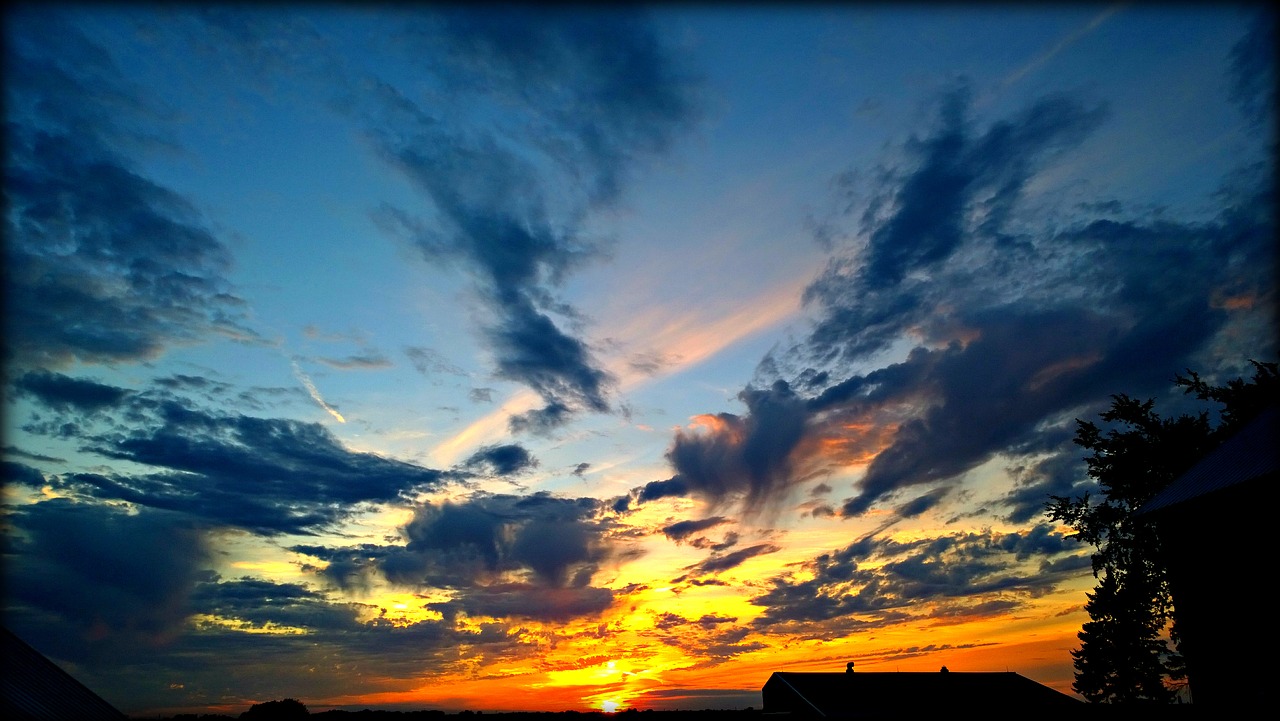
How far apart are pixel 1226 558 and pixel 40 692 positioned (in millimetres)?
52868

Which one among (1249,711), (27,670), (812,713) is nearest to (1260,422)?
(1249,711)

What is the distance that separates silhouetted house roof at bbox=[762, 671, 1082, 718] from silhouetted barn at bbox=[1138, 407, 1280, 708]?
39.2ft

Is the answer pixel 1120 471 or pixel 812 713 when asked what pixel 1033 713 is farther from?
pixel 1120 471

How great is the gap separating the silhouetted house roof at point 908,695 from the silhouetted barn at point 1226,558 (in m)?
11.9

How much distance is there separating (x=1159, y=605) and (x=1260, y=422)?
21804 mm

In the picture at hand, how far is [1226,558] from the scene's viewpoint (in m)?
33.5

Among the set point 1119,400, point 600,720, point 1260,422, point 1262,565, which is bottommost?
point 600,720

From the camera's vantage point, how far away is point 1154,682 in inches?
1988

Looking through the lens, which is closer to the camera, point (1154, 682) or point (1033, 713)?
point (1033, 713)

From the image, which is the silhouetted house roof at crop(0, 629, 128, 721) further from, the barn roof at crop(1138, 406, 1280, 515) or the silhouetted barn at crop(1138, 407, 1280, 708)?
the barn roof at crop(1138, 406, 1280, 515)

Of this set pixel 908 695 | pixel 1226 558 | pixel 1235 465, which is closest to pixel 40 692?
pixel 908 695

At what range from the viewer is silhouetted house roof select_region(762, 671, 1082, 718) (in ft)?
147

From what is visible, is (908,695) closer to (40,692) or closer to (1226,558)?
(1226,558)

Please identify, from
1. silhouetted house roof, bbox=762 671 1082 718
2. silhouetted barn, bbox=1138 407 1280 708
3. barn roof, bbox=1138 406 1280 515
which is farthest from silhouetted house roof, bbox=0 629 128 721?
barn roof, bbox=1138 406 1280 515
